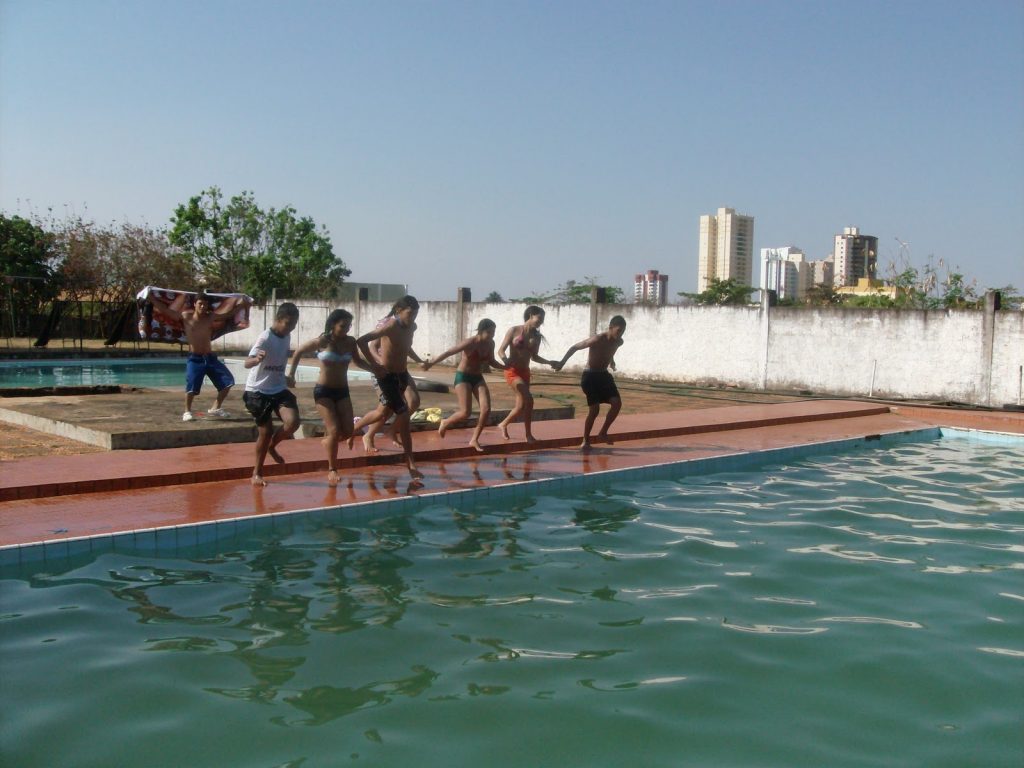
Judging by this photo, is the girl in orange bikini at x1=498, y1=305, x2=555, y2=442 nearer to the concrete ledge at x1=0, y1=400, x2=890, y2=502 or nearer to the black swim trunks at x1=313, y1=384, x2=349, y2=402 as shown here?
the concrete ledge at x1=0, y1=400, x2=890, y2=502

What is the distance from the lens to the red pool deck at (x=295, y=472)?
23.7 ft

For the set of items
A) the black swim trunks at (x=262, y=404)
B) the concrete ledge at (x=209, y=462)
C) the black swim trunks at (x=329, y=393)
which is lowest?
the concrete ledge at (x=209, y=462)

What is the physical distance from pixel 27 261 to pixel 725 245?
10179 centimetres

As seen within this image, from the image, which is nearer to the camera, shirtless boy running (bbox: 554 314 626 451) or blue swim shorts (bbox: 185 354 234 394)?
shirtless boy running (bbox: 554 314 626 451)

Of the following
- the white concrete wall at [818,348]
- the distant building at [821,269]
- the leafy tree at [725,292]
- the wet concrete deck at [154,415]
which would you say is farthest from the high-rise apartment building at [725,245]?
the wet concrete deck at [154,415]

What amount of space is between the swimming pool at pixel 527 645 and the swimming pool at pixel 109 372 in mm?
16849

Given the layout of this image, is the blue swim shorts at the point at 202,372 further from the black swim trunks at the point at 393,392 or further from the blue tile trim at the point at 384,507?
the blue tile trim at the point at 384,507

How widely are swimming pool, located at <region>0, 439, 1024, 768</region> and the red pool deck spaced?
0.50m

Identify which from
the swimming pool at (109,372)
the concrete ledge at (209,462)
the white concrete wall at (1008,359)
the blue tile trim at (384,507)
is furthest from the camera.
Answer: the swimming pool at (109,372)

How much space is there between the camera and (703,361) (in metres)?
22.8

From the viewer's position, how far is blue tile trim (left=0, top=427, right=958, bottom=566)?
6387 millimetres

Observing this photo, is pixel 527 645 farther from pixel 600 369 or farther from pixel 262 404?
pixel 600 369

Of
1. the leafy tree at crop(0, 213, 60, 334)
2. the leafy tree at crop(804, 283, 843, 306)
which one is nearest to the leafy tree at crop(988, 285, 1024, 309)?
the leafy tree at crop(804, 283, 843, 306)

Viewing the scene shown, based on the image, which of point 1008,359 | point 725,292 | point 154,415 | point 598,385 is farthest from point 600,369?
point 725,292
